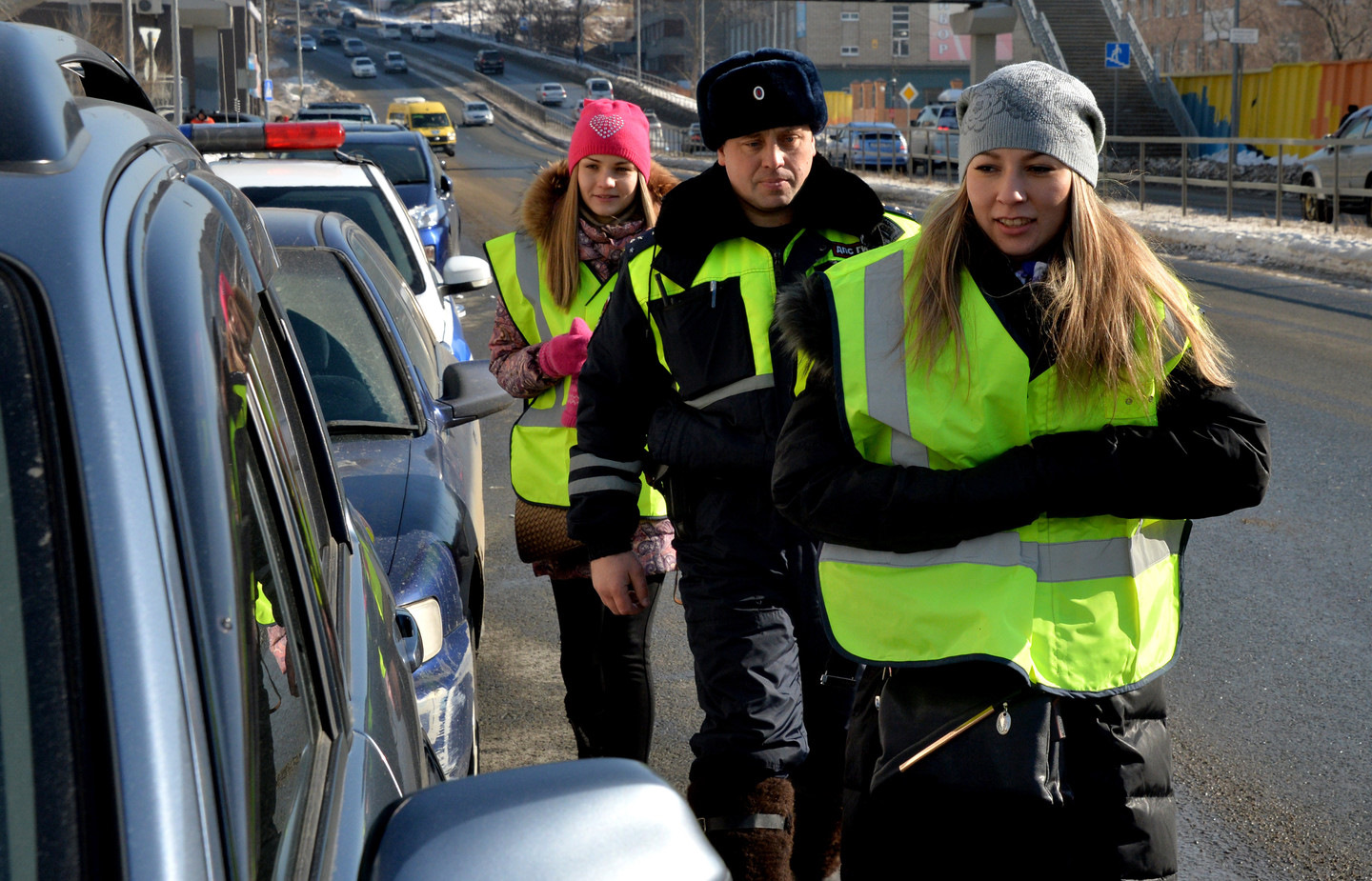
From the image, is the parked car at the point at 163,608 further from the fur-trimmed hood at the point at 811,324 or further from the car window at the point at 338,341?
the car window at the point at 338,341

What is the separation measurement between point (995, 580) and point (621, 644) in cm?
159

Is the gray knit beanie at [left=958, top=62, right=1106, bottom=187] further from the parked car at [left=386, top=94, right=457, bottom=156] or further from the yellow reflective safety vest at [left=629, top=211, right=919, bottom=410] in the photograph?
the parked car at [left=386, top=94, right=457, bottom=156]

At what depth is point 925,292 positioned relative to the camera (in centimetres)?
227

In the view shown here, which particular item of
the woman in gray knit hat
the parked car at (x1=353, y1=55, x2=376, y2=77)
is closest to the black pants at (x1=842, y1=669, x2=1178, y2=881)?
the woman in gray knit hat

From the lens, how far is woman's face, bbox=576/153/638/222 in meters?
3.79

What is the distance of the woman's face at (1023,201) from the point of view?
2.31m

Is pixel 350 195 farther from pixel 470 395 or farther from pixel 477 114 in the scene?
pixel 477 114

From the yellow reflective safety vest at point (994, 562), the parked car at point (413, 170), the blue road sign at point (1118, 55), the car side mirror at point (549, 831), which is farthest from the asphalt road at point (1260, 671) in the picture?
the blue road sign at point (1118, 55)

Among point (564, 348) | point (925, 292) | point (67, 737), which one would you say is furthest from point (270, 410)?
point (564, 348)

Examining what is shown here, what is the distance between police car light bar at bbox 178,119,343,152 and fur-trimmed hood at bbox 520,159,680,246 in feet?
3.08

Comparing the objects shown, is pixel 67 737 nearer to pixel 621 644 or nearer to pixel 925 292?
pixel 925 292

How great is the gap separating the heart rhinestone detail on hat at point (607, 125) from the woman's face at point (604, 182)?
0.06m

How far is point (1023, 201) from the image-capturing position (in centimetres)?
230

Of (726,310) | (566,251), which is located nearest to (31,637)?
(726,310)
